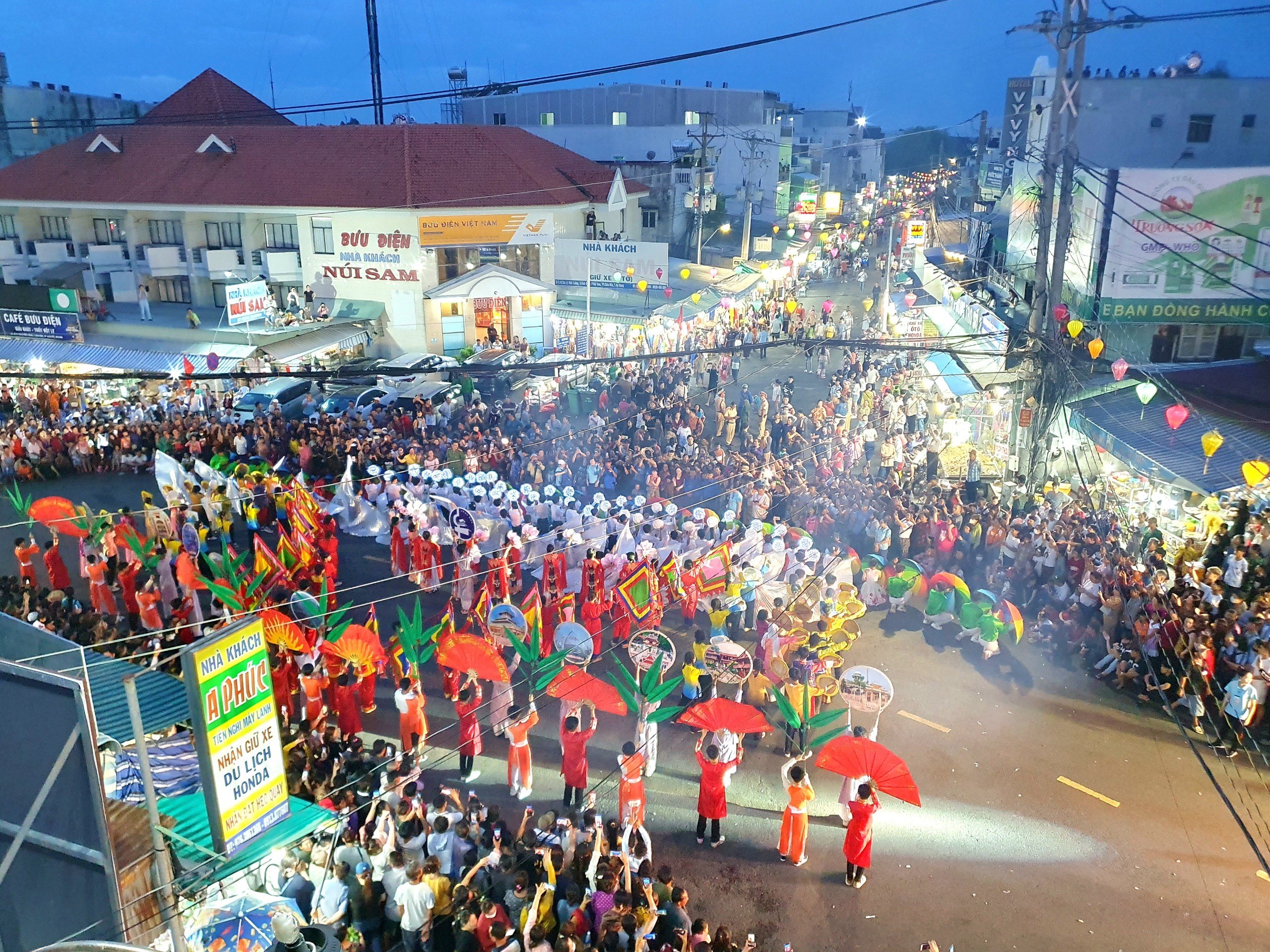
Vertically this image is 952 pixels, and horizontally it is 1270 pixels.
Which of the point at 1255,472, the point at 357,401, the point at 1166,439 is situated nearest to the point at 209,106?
the point at 357,401

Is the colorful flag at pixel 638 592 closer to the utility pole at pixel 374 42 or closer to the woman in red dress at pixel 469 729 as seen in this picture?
the woman in red dress at pixel 469 729

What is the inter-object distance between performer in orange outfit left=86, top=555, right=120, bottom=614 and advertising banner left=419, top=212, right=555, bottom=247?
636 inches

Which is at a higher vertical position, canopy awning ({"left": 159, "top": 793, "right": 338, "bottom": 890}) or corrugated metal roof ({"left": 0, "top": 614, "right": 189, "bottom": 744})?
corrugated metal roof ({"left": 0, "top": 614, "right": 189, "bottom": 744})

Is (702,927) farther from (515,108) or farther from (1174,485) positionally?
(515,108)

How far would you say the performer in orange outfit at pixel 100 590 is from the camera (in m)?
12.9

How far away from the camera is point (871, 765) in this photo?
7559 mm

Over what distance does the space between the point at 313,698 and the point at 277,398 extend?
46.3ft

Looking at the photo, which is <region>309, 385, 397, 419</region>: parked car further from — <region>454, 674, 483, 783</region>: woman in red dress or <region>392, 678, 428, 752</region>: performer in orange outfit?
<region>454, 674, 483, 783</region>: woman in red dress

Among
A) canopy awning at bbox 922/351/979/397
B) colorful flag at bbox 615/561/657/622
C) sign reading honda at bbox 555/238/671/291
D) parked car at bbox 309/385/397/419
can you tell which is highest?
sign reading honda at bbox 555/238/671/291

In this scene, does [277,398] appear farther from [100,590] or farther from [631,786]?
[631,786]

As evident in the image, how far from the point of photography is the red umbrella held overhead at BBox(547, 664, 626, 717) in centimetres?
861

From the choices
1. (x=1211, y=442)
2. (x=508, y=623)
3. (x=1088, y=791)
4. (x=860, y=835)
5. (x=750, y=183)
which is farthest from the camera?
(x=750, y=183)

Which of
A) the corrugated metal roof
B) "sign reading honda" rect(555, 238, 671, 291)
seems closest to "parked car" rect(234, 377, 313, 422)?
"sign reading honda" rect(555, 238, 671, 291)

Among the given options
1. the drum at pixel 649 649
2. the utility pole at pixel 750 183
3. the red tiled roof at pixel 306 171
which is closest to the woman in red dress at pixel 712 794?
the drum at pixel 649 649
